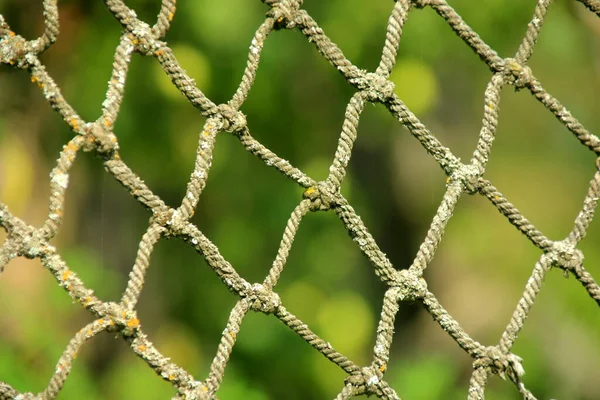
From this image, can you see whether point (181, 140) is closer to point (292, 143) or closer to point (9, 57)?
point (292, 143)

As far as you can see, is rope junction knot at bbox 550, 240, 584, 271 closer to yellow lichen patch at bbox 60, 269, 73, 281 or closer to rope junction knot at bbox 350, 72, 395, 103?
rope junction knot at bbox 350, 72, 395, 103

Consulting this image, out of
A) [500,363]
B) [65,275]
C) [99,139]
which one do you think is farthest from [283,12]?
[500,363]

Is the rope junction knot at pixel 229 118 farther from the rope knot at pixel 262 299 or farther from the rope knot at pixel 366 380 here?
the rope knot at pixel 366 380

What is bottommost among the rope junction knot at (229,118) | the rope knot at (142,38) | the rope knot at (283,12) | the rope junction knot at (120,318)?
the rope junction knot at (120,318)

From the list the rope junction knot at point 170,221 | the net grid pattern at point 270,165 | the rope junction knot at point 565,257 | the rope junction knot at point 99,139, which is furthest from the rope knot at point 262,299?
the rope junction knot at point 565,257

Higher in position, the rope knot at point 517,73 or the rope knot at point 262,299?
the rope knot at point 517,73

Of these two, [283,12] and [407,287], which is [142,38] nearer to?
[283,12]
